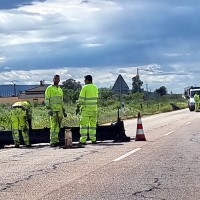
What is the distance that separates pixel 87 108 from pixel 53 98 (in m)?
1.10

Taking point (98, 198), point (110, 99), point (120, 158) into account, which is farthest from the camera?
point (110, 99)

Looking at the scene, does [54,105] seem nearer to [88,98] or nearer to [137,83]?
[88,98]

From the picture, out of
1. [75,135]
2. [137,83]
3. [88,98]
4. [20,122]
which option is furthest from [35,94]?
[88,98]

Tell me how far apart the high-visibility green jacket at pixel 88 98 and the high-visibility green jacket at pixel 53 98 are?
61cm

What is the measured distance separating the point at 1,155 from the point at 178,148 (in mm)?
4935

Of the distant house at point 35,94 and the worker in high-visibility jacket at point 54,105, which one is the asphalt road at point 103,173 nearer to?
the worker in high-visibility jacket at point 54,105

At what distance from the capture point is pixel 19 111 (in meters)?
17.9

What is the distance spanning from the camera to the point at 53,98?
17.3 meters

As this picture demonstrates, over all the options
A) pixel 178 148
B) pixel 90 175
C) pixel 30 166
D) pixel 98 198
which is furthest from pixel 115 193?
pixel 178 148

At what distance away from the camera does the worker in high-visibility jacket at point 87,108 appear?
57.0 ft

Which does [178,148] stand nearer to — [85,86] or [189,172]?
[85,86]

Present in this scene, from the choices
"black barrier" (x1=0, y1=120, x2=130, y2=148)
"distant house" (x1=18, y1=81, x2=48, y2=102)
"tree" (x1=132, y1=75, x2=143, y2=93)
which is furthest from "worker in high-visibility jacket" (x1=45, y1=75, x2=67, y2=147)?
"distant house" (x1=18, y1=81, x2=48, y2=102)

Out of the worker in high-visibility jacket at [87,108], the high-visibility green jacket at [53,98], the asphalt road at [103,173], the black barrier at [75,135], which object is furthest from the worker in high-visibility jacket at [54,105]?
the black barrier at [75,135]

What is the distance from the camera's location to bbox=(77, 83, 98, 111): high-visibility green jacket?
1744cm
